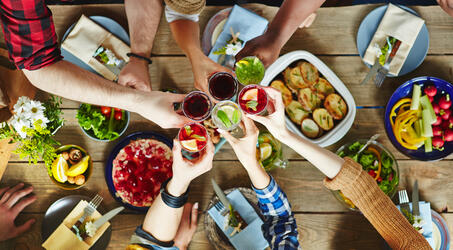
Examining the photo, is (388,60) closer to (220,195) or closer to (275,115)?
(275,115)

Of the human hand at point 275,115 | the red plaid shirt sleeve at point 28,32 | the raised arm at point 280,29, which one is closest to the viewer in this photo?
the red plaid shirt sleeve at point 28,32

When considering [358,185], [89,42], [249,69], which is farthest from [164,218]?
[89,42]

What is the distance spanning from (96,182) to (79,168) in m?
0.16

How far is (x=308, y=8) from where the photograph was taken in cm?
153

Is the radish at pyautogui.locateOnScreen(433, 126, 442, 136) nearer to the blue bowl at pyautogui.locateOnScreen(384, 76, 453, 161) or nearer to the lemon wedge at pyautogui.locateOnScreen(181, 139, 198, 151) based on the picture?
the blue bowl at pyautogui.locateOnScreen(384, 76, 453, 161)

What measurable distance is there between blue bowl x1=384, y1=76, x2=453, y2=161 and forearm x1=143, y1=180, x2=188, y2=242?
112 centimetres

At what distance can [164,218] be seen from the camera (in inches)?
56.3

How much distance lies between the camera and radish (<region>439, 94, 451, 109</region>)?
160 cm

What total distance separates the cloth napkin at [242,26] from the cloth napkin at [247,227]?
767 mm

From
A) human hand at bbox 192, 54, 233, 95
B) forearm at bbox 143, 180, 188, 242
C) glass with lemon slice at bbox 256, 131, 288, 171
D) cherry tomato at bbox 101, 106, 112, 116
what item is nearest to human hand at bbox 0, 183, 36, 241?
cherry tomato at bbox 101, 106, 112, 116

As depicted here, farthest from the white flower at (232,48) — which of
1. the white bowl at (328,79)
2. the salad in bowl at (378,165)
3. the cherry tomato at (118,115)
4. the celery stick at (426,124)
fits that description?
the celery stick at (426,124)

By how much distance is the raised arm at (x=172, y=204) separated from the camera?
4.38 feet

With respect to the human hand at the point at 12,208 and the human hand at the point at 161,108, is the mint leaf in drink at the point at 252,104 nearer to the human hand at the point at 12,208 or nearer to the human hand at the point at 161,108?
the human hand at the point at 161,108

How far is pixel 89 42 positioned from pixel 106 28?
0.12 metres
